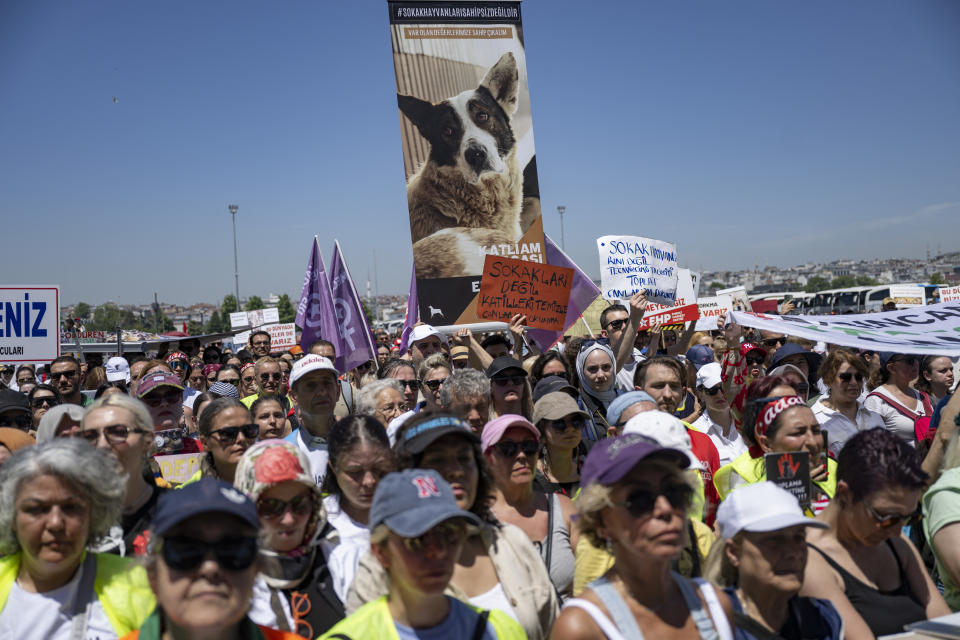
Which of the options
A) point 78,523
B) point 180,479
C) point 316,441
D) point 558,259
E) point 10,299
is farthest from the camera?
point 558,259

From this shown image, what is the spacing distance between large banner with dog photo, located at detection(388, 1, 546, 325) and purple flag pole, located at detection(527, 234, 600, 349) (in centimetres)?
71

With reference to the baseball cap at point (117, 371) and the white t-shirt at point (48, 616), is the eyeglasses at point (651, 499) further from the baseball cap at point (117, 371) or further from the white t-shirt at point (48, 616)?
the baseball cap at point (117, 371)

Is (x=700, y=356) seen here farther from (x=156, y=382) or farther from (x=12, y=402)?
(x=12, y=402)

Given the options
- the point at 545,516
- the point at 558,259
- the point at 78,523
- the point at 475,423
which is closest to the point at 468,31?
the point at 558,259

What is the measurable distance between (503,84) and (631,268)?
3.45 meters

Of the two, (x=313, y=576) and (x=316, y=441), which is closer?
(x=313, y=576)

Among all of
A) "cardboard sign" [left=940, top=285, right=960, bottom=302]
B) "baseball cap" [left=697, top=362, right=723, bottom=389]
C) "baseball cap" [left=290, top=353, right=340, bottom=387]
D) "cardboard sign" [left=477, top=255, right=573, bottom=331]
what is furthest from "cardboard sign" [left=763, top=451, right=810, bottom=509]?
"cardboard sign" [left=940, top=285, right=960, bottom=302]

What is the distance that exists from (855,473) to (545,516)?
1.27 m

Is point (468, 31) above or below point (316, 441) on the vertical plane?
Answer: above

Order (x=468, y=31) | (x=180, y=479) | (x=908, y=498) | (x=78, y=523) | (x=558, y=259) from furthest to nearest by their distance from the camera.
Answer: (x=558, y=259) → (x=468, y=31) → (x=180, y=479) → (x=908, y=498) → (x=78, y=523)

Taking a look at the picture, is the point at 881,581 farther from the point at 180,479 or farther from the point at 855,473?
the point at 180,479

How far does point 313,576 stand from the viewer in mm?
2799

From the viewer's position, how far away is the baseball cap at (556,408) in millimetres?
4055

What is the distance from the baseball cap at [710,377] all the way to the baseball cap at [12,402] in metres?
5.03
